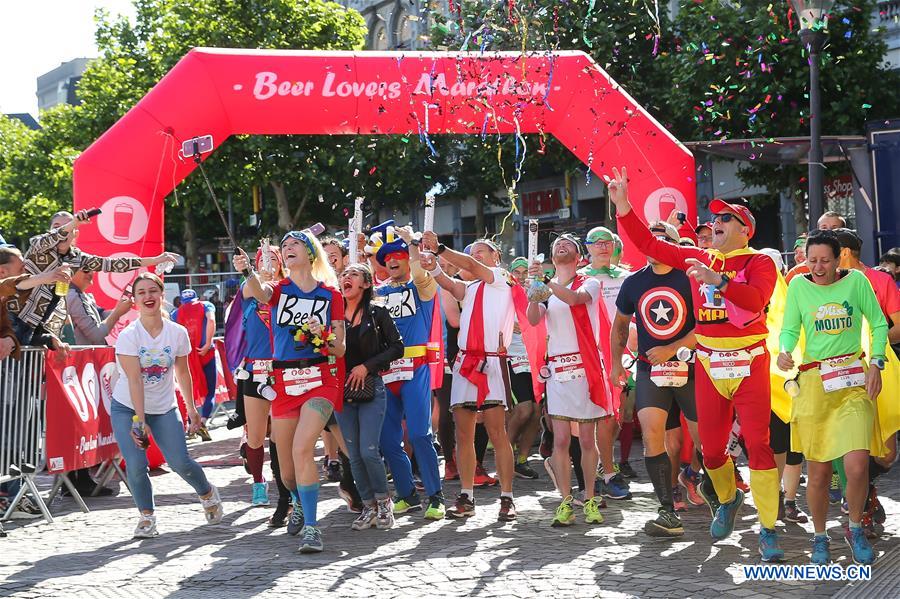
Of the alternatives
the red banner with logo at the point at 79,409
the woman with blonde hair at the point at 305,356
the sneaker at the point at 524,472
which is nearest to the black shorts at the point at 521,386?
the sneaker at the point at 524,472

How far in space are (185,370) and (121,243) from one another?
17.5 ft

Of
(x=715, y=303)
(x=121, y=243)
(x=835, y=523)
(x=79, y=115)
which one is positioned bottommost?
(x=835, y=523)

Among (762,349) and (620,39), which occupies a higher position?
(620,39)

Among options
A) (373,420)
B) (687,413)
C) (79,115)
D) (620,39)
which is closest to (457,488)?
(373,420)

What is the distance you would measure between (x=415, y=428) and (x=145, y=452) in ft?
→ 6.13

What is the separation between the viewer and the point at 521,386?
10852mm

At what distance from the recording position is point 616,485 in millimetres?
9133

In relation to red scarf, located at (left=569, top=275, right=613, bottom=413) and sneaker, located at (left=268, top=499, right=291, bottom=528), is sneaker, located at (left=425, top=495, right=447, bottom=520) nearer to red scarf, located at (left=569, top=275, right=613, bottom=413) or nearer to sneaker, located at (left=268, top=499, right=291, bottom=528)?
sneaker, located at (left=268, top=499, right=291, bottom=528)

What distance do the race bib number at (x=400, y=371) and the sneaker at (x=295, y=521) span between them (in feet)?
3.68

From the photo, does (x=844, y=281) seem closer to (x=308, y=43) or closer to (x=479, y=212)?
(x=308, y=43)

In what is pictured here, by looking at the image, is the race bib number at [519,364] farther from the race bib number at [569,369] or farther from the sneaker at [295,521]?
the sneaker at [295,521]

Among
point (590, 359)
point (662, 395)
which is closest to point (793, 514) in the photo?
point (662, 395)

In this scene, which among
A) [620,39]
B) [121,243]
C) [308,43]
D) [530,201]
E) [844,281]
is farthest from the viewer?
[530,201]

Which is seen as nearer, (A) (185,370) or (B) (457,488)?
(A) (185,370)
